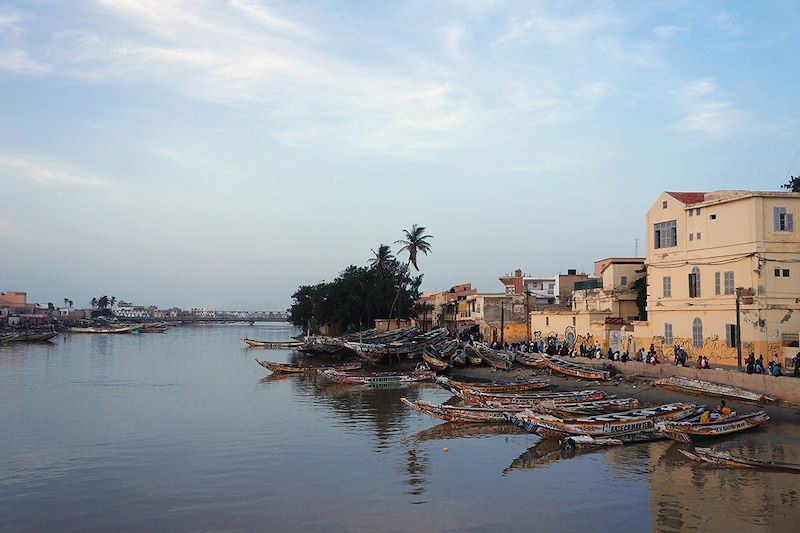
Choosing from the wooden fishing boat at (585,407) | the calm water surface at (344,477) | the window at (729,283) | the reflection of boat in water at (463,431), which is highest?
the window at (729,283)

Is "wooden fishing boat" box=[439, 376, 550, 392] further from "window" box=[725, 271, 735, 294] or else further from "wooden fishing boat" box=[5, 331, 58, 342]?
"wooden fishing boat" box=[5, 331, 58, 342]

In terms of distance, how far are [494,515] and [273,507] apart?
561 centimetres

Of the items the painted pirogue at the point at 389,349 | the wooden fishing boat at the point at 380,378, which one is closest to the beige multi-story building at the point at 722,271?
the wooden fishing boat at the point at 380,378

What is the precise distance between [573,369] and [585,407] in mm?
11268

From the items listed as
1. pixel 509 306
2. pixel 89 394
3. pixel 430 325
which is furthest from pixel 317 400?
pixel 430 325

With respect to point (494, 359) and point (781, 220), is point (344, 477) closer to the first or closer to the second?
point (781, 220)

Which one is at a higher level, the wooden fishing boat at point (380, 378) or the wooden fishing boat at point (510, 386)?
the wooden fishing boat at point (510, 386)

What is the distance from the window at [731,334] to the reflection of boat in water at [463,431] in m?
13.0

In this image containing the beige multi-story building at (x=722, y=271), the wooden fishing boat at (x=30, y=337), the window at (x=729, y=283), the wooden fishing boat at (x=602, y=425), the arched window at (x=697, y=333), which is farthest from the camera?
the wooden fishing boat at (x=30, y=337)

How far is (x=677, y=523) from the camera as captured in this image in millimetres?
15578

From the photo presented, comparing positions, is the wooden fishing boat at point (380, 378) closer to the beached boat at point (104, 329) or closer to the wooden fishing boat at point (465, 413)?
the wooden fishing boat at point (465, 413)

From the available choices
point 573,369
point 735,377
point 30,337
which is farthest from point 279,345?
point 735,377

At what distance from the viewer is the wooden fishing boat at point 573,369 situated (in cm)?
3572

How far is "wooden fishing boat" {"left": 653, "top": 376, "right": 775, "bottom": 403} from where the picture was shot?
86.4 feet
